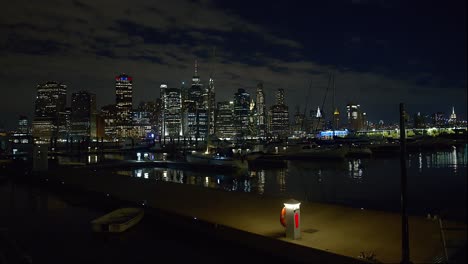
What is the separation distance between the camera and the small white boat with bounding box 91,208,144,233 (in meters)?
13.4

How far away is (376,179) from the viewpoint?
105ft

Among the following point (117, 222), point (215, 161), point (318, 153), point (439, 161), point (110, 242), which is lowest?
point (439, 161)

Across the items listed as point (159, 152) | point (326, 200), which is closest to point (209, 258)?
point (326, 200)

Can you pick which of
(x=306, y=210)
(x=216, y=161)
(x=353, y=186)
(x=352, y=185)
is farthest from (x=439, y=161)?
(x=306, y=210)

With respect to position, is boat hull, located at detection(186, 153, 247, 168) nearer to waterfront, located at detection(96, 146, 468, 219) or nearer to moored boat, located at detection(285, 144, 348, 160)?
waterfront, located at detection(96, 146, 468, 219)

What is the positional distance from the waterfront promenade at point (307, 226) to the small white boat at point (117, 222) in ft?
2.79

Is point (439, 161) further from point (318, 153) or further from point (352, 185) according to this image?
point (352, 185)

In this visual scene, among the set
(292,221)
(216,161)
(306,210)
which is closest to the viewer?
(292,221)

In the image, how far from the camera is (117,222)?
44.2 ft

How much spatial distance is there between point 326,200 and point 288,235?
44.5 feet

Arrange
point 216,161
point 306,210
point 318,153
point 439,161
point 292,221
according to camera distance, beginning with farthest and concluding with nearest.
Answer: point 318,153 → point 439,161 → point 216,161 → point 306,210 → point 292,221

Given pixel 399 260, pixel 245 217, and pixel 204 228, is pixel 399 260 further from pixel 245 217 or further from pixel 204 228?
pixel 204 228

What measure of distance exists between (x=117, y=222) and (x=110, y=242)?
33.2 inches

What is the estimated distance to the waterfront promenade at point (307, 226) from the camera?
8.48m
